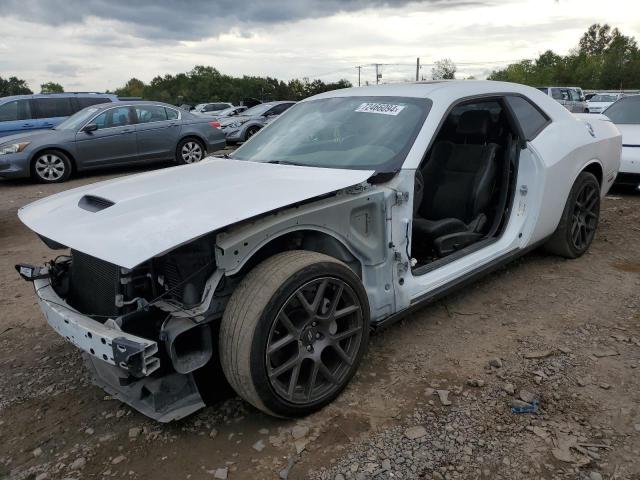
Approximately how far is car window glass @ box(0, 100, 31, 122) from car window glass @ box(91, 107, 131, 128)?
8.63 feet

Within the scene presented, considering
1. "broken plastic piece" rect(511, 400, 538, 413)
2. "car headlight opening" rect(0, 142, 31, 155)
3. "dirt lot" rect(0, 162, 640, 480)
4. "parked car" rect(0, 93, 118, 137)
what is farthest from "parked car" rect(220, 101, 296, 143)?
"broken plastic piece" rect(511, 400, 538, 413)

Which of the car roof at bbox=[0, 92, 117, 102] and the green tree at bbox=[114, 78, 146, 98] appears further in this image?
the green tree at bbox=[114, 78, 146, 98]

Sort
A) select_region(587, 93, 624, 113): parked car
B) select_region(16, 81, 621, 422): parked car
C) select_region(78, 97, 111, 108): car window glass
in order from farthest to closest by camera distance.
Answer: select_region(587, 93, 624, 113): parked car → select_region(78, 97, 111, 108): car window glass → select_region(16, 81, 621, 422): parked car

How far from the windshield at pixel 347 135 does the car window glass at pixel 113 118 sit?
23.7 feet

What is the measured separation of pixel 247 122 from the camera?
15.3m

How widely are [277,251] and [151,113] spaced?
8952 millimetres

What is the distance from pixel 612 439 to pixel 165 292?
2104 millimetres

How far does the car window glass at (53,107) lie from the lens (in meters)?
11.4

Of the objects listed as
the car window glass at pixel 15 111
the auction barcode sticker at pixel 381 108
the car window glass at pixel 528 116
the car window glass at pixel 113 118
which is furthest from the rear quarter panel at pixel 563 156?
the car window glass at pixel 15 111

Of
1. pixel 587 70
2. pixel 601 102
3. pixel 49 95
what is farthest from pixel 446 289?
pixel 587 70

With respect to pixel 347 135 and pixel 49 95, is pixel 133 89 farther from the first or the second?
pixel 347 135

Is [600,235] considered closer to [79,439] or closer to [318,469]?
[318,469]

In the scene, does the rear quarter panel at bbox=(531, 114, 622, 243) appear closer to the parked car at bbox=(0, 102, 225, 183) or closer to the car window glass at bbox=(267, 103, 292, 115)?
the parked car at bbox=(0, 102, 225, 183)

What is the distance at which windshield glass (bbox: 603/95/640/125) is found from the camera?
7.49 m
